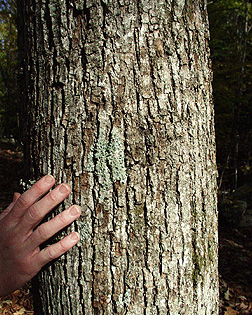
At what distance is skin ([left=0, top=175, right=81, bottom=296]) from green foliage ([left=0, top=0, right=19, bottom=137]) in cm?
1369

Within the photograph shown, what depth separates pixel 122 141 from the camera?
1003 millimetres

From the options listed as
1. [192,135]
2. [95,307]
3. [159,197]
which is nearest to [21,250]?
[95,307]

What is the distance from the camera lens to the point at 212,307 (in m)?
1.20

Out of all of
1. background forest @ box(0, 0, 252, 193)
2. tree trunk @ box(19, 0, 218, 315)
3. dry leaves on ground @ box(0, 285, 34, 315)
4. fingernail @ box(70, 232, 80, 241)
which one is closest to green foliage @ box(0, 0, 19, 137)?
background forest @ box(0, 0, 252, 193)

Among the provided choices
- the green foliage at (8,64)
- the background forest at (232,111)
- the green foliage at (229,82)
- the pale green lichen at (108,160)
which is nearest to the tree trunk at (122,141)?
the pale green lichen at (108,160)

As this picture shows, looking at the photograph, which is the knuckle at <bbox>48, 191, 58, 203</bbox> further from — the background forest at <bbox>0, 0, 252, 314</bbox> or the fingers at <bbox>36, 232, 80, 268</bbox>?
the background forest at <bbox>0, 0, 252, 314</bbox>

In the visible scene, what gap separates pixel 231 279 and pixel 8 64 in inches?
659

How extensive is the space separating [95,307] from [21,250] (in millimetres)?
389

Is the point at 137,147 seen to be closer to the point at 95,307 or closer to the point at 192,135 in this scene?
the point at 192,135

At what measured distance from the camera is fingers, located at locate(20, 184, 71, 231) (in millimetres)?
1022

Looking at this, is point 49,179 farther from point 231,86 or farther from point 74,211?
point 231,86

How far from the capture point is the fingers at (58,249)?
1016 mm

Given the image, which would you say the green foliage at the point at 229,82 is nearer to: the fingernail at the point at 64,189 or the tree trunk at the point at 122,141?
the tree trunk at the point at 122,141

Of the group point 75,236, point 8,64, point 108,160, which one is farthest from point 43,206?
point 8,64
